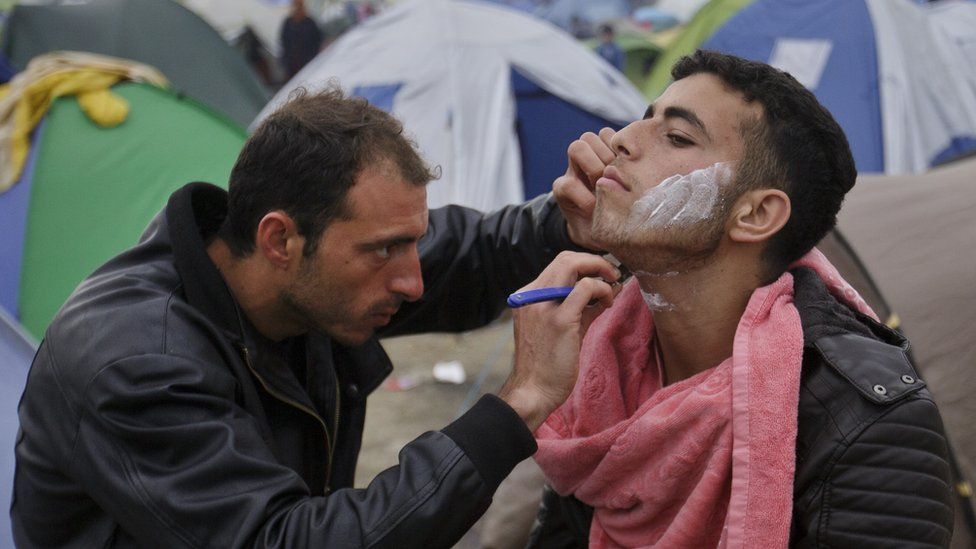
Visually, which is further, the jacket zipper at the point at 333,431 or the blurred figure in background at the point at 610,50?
the blurred figure in background at the point at 610,50

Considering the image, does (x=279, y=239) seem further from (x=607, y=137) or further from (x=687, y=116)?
(x=687, y=116)

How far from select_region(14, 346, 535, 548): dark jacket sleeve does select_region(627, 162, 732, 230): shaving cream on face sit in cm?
51

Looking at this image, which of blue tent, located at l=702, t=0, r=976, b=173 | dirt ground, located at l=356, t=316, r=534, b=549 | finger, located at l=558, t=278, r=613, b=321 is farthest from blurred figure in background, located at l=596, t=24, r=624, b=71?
finger, located at l=558, t=278, r=613, b=321

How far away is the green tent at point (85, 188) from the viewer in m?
4.92

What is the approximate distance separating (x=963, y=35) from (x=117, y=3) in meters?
7.64

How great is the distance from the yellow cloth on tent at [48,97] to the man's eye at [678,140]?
4.23 m

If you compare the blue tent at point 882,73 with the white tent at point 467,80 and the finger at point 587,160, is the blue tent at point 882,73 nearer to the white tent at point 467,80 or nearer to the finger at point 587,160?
the white tent at point 467,80

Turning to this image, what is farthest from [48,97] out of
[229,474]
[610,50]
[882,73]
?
[610,50]

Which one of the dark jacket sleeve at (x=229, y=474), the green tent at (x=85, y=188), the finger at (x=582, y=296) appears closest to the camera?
the dark jacket sleeve at (x=229, y=474)

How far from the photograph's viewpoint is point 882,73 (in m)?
7.07

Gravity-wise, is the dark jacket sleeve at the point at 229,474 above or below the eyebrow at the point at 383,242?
below

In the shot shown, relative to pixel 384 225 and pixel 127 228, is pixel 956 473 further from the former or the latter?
pixel 127 228

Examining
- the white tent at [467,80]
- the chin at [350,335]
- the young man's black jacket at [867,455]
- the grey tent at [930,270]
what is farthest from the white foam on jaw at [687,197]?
the white tent at [467,80]

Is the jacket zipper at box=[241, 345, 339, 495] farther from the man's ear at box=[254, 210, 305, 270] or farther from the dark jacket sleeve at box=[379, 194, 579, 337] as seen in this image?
the dark jacket sleeve at box=[379, 194, 579, 337]
